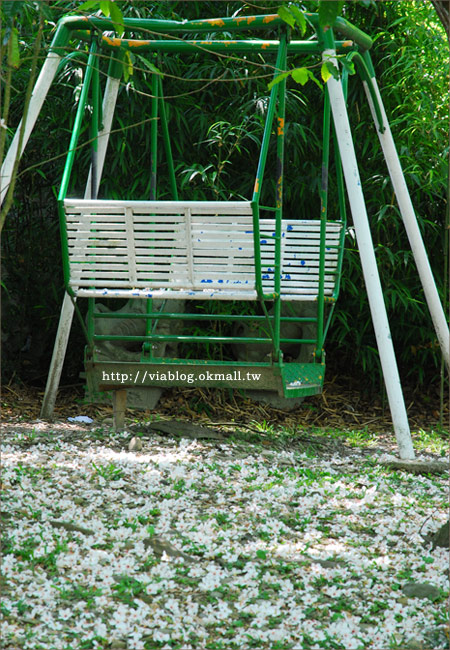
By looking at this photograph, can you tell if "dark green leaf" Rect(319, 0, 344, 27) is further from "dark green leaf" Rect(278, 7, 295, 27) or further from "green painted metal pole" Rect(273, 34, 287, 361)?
"green painted metal pole" Rect(273, 34, 287, 361)

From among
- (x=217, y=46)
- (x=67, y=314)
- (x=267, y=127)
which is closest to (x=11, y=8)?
(x=267, y=127)

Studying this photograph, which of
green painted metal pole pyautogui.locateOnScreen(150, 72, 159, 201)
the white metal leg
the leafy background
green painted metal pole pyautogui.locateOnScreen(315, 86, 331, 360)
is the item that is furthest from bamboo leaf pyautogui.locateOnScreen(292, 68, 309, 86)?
the leafy background

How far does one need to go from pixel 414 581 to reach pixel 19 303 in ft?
12.5

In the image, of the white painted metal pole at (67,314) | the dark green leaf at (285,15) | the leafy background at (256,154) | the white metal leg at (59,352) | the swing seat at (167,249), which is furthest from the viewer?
the leafy background at (256,154)

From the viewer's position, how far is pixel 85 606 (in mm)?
2086

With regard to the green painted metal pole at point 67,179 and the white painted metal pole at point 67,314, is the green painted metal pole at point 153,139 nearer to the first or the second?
the white painted metal pole at point 67,314

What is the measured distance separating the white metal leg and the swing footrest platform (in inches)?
23.0

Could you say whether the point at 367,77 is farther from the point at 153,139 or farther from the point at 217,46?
the point at 153,139

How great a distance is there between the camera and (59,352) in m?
4.25

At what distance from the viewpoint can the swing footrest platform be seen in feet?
11.4

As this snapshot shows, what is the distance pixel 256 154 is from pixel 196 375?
2206 mm

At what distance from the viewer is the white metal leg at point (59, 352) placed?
4.17 metres

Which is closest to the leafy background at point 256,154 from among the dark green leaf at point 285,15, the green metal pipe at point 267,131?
the green metal pipe at point 267,131

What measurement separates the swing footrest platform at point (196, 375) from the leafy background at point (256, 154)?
157 cm
